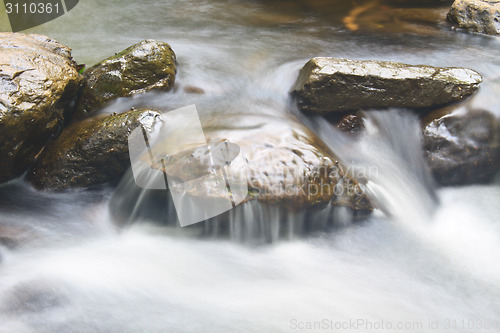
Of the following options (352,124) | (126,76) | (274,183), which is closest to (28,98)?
(126,76)

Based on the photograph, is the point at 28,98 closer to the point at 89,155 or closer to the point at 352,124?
the point at 89,155

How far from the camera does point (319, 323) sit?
2883 mm

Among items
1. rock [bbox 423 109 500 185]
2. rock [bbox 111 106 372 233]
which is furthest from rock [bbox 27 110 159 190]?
rock [bbox 423 109 500 185]

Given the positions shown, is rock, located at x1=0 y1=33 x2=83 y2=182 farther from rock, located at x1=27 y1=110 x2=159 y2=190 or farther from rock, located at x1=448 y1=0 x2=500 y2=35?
rock, located at x1=448 y1=0 x2=500 y2=35

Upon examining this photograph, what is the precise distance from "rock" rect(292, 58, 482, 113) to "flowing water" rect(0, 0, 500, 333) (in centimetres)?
20

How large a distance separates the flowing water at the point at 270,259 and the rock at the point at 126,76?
0.16 meters

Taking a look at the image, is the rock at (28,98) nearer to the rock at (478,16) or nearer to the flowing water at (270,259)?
the flowing water at (270,259)

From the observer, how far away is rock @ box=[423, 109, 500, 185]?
4.27m

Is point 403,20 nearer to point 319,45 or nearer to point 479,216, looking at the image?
point 319,45

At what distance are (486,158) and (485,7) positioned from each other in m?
3.09

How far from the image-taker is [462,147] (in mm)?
4270

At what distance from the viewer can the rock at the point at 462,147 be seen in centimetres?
427

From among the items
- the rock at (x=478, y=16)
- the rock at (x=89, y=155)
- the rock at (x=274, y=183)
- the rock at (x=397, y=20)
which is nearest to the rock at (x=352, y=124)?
the rock at (x=274, y=183)

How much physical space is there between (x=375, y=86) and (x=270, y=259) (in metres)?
2.21
